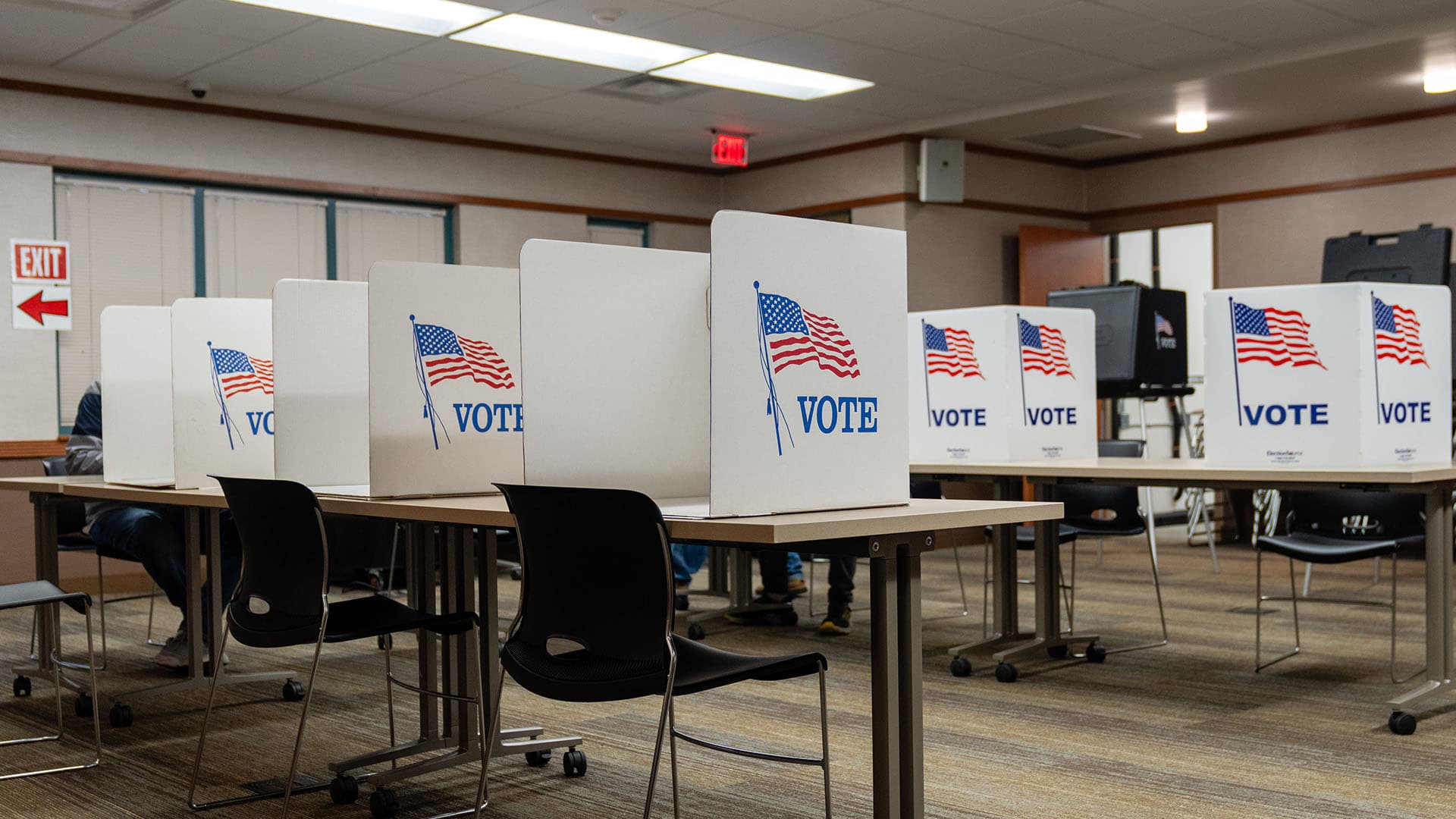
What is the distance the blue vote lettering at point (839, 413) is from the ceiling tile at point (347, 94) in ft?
17.5

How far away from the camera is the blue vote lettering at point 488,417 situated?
325cm

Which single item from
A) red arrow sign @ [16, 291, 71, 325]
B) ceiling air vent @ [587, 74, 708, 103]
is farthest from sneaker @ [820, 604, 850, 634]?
red arrow sign @ [16, 291, 71, 325]

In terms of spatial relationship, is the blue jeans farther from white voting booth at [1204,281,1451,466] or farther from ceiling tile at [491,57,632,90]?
white voting booth at [1204,281,1451,466]

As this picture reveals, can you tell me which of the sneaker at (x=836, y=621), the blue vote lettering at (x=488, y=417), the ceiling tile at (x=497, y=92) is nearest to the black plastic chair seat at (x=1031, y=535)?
the sneaker at (x=836, y=621)

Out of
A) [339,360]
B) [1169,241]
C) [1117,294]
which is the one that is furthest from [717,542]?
[1169,241]

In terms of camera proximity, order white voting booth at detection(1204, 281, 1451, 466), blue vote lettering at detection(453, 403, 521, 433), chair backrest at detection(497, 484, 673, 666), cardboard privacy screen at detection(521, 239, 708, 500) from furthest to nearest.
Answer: white voting booth at detection(1204, 281, 1451, 466) → blue vote lettering at detection(453, 403, 521, 433) → cardboard privacy screen at detection(521, 239, 708, 500) → chair backrest at detection(497, 484, 673, 666)

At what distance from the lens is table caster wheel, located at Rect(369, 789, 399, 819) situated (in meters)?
2.88

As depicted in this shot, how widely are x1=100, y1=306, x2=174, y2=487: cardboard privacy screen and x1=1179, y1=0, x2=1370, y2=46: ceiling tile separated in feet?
15.0

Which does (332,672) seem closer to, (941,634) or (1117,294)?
(941,634)

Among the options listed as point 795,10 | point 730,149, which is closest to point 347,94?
point 730,149

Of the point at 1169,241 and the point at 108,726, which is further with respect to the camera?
the point at 1169,241

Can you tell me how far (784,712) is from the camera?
3.94 m

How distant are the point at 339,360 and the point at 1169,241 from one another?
28.6 ft

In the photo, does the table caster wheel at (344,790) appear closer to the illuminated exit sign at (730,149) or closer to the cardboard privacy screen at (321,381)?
the cardboard privacy screen at (321,381)
